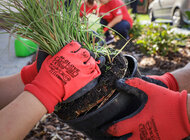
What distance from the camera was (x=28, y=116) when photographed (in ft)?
2.28

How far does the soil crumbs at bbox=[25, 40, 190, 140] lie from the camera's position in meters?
1.31

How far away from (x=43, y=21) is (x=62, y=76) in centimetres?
27

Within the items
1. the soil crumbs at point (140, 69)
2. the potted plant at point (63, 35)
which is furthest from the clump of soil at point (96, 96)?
the soil crumbs at point (140, 69)

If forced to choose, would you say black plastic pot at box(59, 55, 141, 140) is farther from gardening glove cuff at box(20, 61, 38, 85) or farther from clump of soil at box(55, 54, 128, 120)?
gardening glove cuff at box(20, 61, 38, 85)

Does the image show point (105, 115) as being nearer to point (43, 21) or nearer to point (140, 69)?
point (43, 21)

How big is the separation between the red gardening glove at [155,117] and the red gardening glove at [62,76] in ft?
0.59

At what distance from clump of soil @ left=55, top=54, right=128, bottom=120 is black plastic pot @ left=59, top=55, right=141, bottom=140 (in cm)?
3

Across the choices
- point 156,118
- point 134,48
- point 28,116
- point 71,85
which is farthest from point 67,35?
point 134,48

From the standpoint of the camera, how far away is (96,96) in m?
0.82

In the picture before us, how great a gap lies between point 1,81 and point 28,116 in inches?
22.1

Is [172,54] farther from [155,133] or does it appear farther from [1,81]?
[1,81]

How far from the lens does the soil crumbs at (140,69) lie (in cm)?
131

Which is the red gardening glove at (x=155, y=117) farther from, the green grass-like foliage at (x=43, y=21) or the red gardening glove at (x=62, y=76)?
the green grass-like foliage at (x=43, y=21)

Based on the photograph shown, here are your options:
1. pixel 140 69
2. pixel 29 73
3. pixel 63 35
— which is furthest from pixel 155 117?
pixel 140 69
